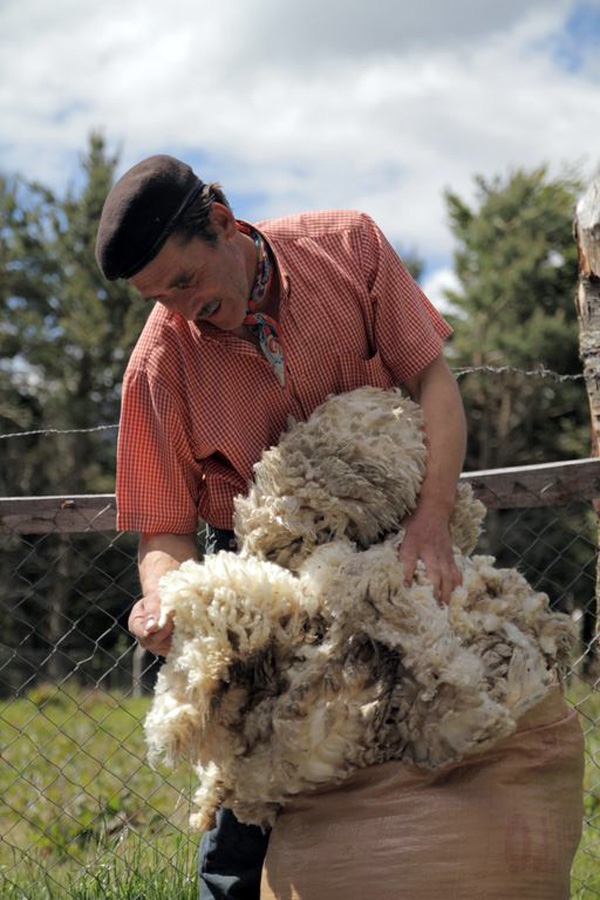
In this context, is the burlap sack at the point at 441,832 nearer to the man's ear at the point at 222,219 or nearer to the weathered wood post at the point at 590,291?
the man's ear at the point at 222,219

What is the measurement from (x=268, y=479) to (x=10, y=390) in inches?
569

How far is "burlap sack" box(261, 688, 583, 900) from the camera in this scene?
179 cm

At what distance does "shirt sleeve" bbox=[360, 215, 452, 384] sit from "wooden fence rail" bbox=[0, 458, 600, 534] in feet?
2.82

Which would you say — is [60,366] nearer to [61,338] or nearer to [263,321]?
[61,338]

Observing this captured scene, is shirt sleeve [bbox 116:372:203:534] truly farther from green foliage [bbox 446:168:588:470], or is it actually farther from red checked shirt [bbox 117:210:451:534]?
green foliage [bbox 446:168:588:470]

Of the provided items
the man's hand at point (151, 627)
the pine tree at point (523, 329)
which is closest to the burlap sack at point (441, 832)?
Result: the man's hand at point (151, 627)

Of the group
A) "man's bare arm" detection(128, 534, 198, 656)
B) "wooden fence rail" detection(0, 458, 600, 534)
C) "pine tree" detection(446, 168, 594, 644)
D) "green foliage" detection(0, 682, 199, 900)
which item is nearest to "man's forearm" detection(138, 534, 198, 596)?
"man's bare arm" detection(128, 534, 198, 656)

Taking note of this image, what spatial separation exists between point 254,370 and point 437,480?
0.44 m

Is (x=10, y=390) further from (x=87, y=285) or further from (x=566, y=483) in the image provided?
(x=566, y=483)

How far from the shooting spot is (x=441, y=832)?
1.80 metres

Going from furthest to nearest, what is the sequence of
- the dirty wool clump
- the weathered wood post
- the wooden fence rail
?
the weathered wood post
the wooden fence rail
the dirty wool clump

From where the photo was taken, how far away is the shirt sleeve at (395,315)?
213 centimetres

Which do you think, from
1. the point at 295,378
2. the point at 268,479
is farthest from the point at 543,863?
the point at 295,378

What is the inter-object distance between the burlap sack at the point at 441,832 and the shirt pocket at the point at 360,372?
0.75 meters
